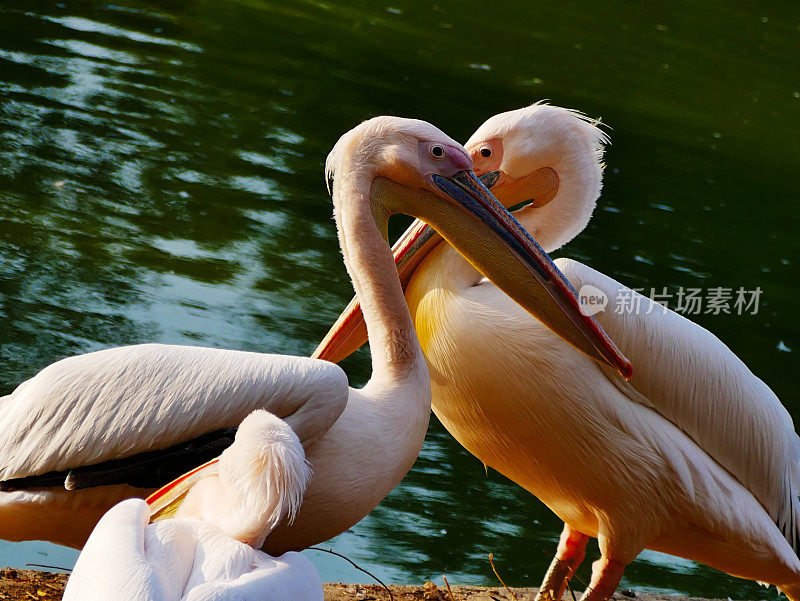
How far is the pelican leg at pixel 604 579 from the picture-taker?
341 centimetres

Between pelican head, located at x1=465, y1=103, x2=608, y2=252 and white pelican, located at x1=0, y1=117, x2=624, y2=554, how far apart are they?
23.9 inches

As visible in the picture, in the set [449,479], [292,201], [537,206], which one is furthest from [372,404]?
[292,201]

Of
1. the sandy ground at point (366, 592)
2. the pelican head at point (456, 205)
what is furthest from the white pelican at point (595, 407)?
the pelican head at point (456, 205)

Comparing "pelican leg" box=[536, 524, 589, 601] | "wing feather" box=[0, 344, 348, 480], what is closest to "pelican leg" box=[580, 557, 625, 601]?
"pelican leg" box=[536, 524, 589, 601]

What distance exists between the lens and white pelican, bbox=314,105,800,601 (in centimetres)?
332

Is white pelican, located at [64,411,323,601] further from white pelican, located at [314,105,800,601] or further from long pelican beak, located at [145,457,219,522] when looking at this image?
white pelican, located at [314,105,800,601]

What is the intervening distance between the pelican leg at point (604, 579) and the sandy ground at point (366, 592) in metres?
0.28

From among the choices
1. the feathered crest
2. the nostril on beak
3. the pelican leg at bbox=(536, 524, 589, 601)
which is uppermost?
the feathered crest

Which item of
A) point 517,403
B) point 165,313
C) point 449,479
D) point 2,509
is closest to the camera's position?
point 2,509

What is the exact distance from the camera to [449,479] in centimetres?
460

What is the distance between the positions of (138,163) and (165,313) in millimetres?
2059

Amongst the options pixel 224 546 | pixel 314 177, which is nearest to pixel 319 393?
pixel 224 546

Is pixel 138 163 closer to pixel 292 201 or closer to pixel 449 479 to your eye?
pixel 292 201

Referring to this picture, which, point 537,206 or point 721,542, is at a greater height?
point 537,206
